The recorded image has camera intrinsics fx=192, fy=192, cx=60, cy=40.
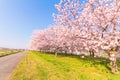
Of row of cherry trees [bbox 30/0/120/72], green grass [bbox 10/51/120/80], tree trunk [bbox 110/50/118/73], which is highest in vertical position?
row of cherry trees [bbox 30/0/120/72]

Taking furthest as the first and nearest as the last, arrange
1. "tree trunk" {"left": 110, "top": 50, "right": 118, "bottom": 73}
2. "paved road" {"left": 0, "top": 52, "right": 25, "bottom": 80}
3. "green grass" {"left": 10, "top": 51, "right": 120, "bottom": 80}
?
1. "tree trunk" {"left": 110, "top": 50, "right": 118, "bottom": 73}
2. "paved road" {"left": 0, "top": 52, "right": 25, "bottom": 80}
3. "green grass" {"left": 10, "top": 51, "right": 120, "bottom": 80}

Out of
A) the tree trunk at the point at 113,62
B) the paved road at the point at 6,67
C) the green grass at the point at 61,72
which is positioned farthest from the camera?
the tree trunk at the point at 113,62

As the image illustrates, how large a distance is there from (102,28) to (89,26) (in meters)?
1.37

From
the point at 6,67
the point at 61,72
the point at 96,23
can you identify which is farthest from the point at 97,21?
the point at 6,67

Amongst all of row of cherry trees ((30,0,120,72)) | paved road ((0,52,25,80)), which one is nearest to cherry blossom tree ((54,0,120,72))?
row of cherry trees ((30,0,120,72))

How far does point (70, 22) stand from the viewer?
69.1 ft

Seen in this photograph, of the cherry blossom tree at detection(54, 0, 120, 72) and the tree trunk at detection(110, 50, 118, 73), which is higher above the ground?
the cherry blossom tree at detection(54, 0, 120, 72)

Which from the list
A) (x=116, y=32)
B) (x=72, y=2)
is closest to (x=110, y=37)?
(x=116, y=32)

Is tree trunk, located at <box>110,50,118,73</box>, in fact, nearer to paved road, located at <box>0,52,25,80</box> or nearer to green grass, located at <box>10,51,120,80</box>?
green grass, located at <box>10,51,120,80</box>

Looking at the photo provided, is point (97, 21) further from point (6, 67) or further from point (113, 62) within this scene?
point (6, 67)

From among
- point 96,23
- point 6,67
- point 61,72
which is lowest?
point 61,72

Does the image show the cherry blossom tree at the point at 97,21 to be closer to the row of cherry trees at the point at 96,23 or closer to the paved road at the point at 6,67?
the row of cherry trees at the point at 96,23

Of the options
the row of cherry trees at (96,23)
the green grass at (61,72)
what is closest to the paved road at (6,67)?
the green grass at (61,72)

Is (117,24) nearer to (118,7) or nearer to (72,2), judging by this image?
(118,7)
